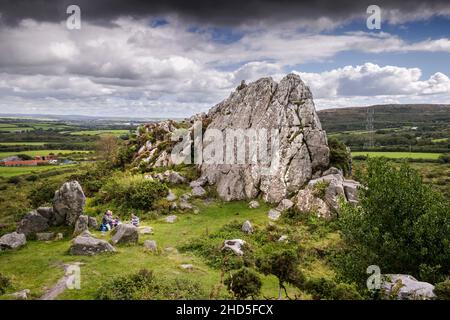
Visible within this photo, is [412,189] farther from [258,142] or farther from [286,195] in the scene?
[258,142]

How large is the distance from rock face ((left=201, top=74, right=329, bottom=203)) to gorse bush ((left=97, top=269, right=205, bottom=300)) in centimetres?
2342

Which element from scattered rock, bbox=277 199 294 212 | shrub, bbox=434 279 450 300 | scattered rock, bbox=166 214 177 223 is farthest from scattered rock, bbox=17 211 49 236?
shrub, bbox=434 279 450 300

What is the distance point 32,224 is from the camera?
31.0m

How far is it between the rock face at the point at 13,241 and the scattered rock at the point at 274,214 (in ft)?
76.2

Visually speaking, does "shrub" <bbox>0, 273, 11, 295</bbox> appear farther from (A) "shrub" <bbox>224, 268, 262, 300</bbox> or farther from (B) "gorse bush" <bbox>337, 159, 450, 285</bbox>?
(B) "gorse bush" <bbox>337, 159, 450, 285</bbox>

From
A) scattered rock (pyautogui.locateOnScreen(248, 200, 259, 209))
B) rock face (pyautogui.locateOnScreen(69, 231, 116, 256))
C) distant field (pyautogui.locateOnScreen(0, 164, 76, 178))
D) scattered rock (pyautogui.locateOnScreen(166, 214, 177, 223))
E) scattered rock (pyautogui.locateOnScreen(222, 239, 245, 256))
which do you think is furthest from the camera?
distant field (pyautogui.locateOnScreen(0, 164, 76, 178))

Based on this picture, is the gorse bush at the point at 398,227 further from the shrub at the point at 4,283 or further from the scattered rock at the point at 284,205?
the shrub at the point at 4,283

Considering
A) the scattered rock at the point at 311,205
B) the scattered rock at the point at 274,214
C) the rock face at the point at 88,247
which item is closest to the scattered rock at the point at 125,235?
the rock face at the point at 88,247

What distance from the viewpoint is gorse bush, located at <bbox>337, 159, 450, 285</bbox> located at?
21.5 meters

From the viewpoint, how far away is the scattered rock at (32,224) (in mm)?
30531

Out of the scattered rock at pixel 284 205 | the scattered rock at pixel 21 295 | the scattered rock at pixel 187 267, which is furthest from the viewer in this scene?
the scattered rock at pixel 284 205

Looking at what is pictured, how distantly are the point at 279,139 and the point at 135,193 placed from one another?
19202 mm

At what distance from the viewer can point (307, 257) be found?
96.6ft

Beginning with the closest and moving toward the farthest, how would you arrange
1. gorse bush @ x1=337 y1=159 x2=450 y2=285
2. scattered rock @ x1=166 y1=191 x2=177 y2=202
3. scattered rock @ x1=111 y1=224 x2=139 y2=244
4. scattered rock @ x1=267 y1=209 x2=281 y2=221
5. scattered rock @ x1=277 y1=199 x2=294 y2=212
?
gorse bush @ x1=337 y1=159 x2=450 y2=285
scattered rock @ x1=111 y1=224 x2=139 y2=244
scattered rock @ x1=267 y1=209 x2=281 y2=221
scattered rock @ x1=277 y1=199 x2=294 y2=212
scattered rock @ x1=166 y1=191 x2=177 y2=202
